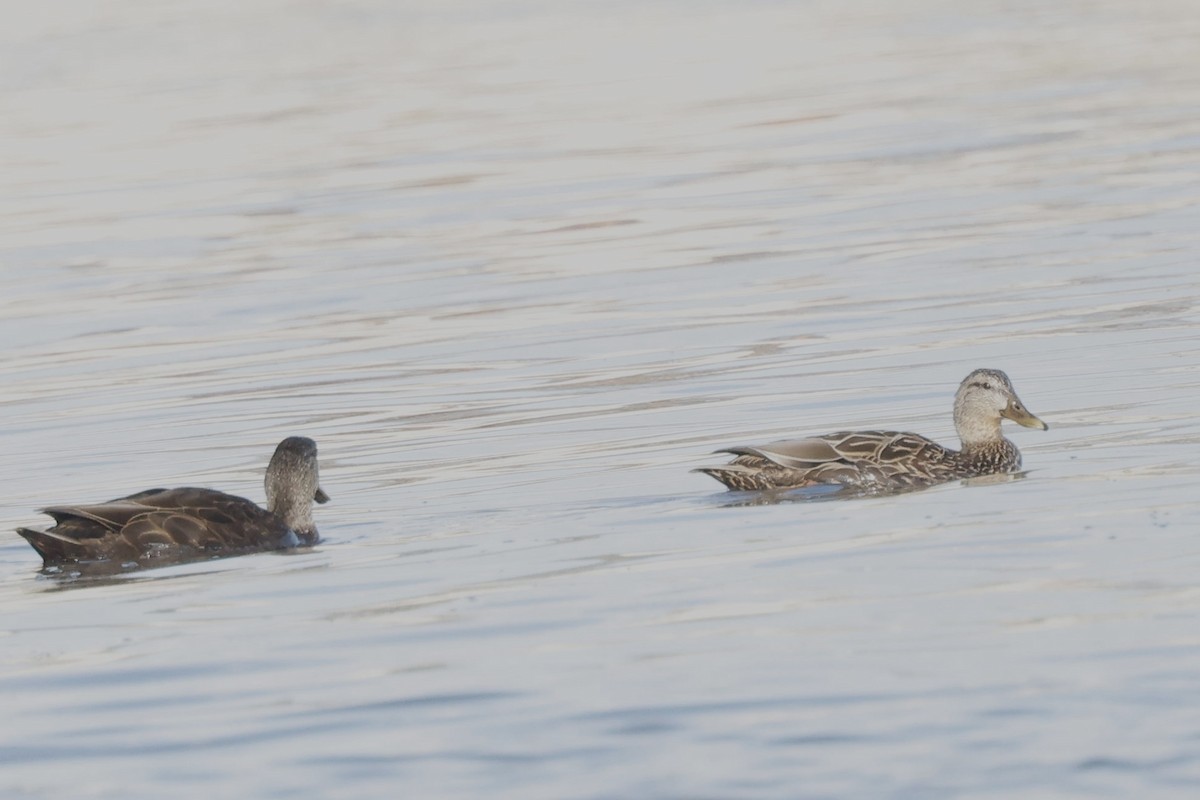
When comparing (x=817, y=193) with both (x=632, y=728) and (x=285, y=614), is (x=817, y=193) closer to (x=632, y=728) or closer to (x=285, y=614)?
(x=285, y=614)

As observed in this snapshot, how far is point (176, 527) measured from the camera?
1162 cm

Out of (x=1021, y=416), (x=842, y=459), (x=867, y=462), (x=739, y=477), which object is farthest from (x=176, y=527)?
(x=1021, y=416)

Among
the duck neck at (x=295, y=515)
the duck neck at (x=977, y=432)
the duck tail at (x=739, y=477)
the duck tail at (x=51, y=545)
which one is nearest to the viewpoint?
the duck tail at (x=51, y=545)

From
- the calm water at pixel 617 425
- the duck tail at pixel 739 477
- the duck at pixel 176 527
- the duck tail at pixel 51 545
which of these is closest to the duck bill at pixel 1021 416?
the calm water at pixel 617 425

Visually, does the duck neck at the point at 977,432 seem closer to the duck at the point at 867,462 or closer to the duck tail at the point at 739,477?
the duck at the point at 867,462

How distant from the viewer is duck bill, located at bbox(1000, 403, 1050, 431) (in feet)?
43.9

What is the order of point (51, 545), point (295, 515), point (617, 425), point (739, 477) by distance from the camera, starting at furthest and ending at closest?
point (617, 425)
point (739, 477)
point (295, 515)
point (51, 545)

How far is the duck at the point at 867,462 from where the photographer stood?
41.2 feet

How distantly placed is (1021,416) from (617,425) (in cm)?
279

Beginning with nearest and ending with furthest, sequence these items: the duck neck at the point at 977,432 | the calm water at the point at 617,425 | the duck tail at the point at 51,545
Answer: the calm water at the point at 617,425, the duck tail at the point at 51,545, the duck neck at the point at 977,432

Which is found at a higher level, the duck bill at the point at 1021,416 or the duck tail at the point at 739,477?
the duck bill at the point at 1021,416

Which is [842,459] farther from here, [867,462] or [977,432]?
[977,432]

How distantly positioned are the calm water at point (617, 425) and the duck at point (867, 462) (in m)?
0.19

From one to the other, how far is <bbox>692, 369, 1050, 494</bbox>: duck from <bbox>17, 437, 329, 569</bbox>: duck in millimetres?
2038
